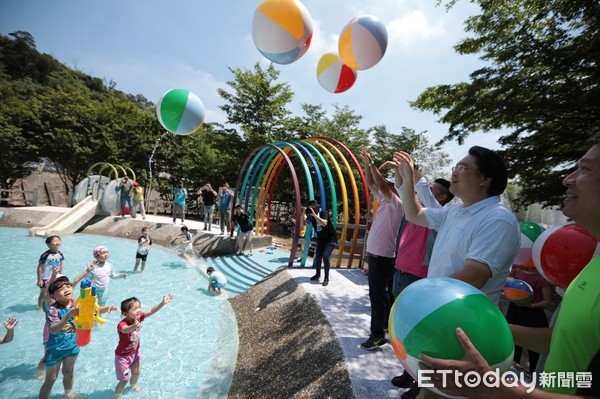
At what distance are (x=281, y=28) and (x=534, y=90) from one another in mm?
6765

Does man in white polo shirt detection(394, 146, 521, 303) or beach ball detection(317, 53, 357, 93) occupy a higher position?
beach ball detection(317, 53, 357, 93)

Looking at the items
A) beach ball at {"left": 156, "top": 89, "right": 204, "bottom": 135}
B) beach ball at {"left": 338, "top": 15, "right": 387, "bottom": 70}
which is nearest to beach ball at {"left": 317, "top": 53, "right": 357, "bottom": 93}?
beach ball at {"left": 338, "top": 15, "right": 387, "bottom": 70}

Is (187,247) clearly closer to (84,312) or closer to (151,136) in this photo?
(84,312)

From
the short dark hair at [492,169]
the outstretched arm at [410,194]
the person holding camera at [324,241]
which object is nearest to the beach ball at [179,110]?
the person holding camera at [324,241]

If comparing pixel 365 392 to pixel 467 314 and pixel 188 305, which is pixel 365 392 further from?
pixel 188 305

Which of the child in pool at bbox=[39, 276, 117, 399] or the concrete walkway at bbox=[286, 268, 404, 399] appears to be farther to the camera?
the child in pool at bbox=[39, 276, 117, 399]

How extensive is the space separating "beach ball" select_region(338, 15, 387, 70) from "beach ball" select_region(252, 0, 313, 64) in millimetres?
822

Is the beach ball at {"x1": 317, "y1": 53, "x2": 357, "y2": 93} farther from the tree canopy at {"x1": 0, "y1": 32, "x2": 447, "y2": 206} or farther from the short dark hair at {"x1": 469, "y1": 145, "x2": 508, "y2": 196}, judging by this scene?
the tree canopy at {"x1": 0, "y1": 32, "x2": 447, "y2": 206}

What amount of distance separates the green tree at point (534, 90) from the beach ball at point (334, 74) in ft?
13.7

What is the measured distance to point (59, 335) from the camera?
312cm

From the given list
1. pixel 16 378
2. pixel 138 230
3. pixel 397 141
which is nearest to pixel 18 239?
pixel 138 230

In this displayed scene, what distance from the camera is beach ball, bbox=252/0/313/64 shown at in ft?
14.7

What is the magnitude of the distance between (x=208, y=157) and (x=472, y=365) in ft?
68.8

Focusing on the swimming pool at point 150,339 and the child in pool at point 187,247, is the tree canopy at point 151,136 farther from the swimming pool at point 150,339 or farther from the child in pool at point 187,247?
the swimming pool at point 150,339
